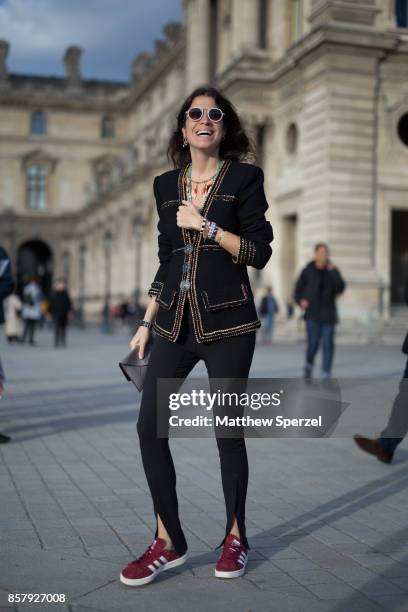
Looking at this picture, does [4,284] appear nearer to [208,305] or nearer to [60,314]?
[208,305]

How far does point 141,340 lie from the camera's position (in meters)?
4.55

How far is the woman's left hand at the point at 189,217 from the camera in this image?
420cm

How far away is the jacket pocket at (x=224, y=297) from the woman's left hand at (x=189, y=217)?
0.32 metres

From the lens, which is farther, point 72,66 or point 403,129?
point 72,66

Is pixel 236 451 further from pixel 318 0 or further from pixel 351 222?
pixel 318 0

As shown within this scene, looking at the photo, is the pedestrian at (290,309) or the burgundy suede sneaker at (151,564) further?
the pedestrian at (290,309)

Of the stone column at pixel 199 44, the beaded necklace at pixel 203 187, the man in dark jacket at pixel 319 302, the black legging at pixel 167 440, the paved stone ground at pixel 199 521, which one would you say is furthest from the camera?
the stone column at pixel 199 44


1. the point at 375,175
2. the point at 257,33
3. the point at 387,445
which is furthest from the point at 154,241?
the point at 387,445

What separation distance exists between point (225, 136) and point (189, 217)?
0.62 meters

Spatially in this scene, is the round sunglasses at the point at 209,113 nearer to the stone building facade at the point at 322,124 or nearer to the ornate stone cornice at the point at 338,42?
the stone building facade at the point at 322,124

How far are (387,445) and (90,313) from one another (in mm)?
57304

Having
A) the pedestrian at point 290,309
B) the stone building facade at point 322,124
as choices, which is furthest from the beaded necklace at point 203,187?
the pedestrian at point 290,309

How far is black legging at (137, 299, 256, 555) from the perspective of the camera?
430 cm

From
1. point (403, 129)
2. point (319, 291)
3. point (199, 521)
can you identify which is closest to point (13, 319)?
point (403, 129)
